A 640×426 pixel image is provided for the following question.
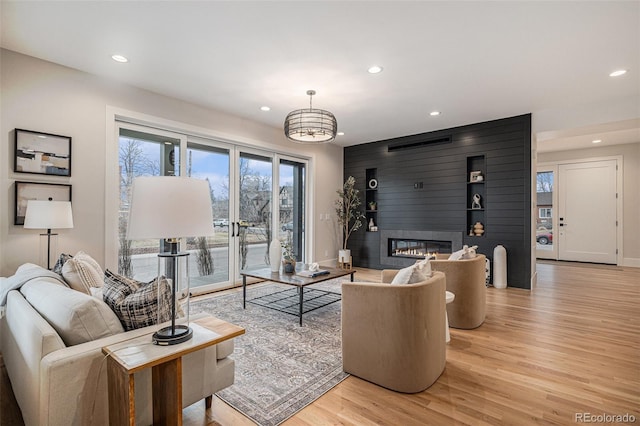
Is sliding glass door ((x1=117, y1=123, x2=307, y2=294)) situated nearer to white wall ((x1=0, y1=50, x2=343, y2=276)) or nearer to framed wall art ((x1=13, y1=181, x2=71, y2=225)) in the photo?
white wall ((x1=0, y1=50, x2=343, y2=276))

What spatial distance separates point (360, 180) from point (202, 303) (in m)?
4.30

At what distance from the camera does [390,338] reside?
2125 mm

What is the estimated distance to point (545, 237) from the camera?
323 inches

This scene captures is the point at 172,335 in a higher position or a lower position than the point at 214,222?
lower

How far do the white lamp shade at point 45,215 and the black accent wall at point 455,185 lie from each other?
5.36m

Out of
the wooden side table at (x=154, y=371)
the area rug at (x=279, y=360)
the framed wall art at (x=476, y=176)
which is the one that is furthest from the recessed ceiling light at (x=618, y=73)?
the wooden side table at (x=154, y=371)

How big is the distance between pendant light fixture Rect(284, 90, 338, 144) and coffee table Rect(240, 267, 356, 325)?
5.48 ft

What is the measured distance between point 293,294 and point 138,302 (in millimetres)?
3078

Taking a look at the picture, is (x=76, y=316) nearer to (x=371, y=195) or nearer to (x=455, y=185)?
(x=455, y=185)

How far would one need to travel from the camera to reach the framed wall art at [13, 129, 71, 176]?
10.1ft

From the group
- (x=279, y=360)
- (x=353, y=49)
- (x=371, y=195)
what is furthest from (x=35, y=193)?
(x=371, y=195)

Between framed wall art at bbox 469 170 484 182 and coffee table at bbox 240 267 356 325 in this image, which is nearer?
coffee table at bbox 240 267 356 325

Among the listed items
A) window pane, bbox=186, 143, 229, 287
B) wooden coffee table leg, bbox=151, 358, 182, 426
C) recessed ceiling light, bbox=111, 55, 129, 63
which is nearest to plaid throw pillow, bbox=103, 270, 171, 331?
wooden coffee table leg, bbox=151, 358, 182, 426

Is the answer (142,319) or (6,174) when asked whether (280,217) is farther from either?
(142,319)
